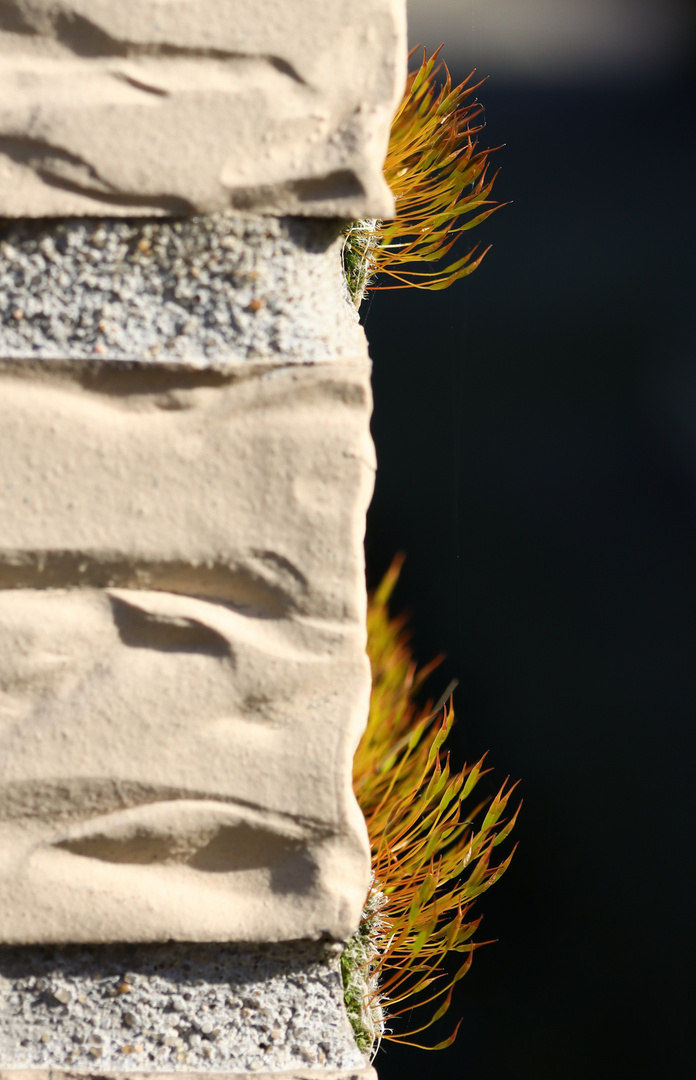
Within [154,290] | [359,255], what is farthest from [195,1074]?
[359,255]

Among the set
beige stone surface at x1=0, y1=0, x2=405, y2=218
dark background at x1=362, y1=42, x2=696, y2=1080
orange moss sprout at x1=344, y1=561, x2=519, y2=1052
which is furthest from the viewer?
dark background at x1=362, y1=42, x2=696, y2=1080

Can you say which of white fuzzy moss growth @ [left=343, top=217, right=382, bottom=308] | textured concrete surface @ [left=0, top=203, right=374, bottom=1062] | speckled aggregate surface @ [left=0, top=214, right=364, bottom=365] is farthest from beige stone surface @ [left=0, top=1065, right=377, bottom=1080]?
white fuzzy moss growth @ [left=343, top=217, right=382, bottom=308]

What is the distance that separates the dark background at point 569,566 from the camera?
136 centimetres

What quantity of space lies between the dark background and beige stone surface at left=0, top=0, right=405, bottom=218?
2.94 feet

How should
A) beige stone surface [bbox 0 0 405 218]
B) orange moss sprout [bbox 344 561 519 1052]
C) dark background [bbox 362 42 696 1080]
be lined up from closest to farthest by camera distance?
beige stone surface [bbox 0 0 405 218], orange moss sprout [bbox 344 561 519 1052], dark background [bbox 362 42 696 1080]

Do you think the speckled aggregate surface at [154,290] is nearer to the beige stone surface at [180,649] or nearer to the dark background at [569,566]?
the beige stone surface at [180,649]

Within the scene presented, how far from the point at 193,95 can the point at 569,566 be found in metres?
1.05

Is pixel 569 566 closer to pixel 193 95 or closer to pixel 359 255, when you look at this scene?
pixel 359 255

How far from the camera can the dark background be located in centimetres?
136

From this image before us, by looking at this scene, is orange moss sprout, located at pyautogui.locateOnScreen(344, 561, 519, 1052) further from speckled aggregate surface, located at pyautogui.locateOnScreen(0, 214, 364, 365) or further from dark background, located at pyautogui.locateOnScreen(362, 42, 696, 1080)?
dark background, located at pyautogui.locateOnScreen(362, 42, 696, 1080)

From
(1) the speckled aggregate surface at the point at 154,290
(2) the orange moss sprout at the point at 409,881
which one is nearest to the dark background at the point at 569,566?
(2) the orange moss sprout at the point at 409,881

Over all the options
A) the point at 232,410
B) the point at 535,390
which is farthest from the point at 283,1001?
the point at 535,390

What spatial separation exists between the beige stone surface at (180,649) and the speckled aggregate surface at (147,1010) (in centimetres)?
2

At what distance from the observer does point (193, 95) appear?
1.59ft
